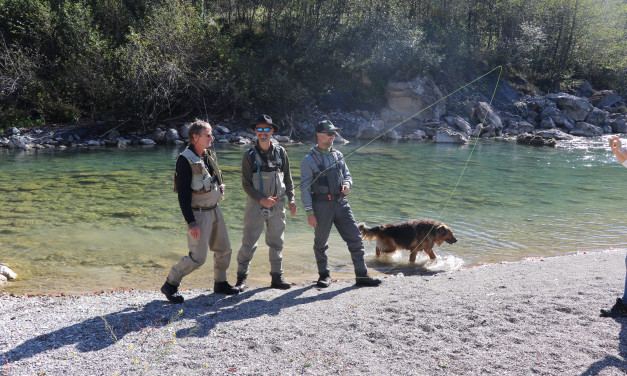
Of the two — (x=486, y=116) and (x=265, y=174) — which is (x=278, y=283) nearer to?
(x=265, y=174)

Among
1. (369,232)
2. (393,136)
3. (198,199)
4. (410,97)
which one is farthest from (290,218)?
(410,97)

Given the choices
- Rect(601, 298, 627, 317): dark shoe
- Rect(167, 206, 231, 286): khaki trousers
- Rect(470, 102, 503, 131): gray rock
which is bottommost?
Rect(601, 298, 627, 317): dark shoe

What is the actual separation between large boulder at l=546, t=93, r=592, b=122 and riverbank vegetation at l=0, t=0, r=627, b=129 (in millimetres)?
8159

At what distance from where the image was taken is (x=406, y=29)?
39.6 metres

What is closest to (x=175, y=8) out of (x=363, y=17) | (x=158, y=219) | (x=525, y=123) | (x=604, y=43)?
(x=363, y=17)

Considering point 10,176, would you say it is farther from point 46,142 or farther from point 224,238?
point 224,238

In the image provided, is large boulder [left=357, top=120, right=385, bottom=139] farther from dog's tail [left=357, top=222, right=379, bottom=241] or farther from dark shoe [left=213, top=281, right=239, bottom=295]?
dark shoe [left=213, top=281, right=239, bottom=295]

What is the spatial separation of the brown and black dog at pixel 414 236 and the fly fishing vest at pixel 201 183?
139 inches

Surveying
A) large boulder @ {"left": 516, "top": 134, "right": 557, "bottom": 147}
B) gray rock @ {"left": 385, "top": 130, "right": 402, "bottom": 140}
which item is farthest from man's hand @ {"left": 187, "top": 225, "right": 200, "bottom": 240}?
large boulder @ {"left": 516, "top": 134, "right": 557, "bottom": 147}

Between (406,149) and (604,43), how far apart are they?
33.3 metres

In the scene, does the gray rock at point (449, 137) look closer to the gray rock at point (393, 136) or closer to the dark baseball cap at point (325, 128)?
the gray rock at point (393, 136)

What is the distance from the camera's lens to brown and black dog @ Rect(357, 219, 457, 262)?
7664 mm

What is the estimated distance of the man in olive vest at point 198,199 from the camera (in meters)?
4.92

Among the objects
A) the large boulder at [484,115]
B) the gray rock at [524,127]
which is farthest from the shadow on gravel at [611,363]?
the gray rock at [524,127]
